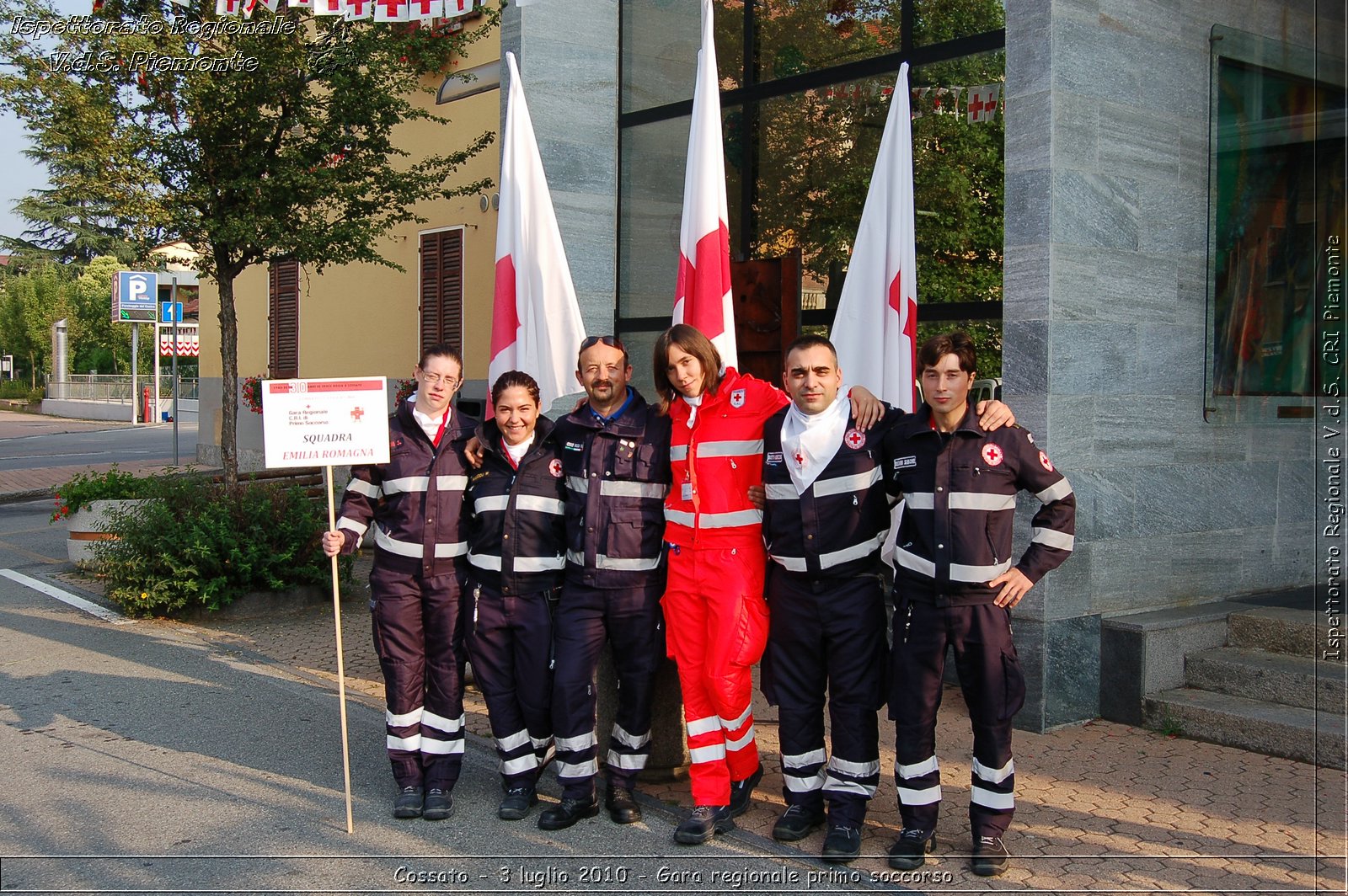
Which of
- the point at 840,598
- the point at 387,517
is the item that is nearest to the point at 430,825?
the point at 387,517

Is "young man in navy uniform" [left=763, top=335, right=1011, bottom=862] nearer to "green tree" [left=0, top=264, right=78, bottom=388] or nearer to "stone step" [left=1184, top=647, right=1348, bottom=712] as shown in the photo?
"stone step" [left=1184, top=647, right=1348, bottom=712]

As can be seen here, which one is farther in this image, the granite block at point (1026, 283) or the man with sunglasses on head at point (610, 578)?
the granite block at point (1026, 283)

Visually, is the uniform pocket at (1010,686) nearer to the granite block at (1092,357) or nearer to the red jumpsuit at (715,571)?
the red jumpsuit at (715,571)

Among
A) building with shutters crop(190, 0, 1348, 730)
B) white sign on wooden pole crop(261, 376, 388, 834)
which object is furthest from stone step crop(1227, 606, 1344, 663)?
white sign on wooden pole crop(261, 376, 388, 834)

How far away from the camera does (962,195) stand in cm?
761

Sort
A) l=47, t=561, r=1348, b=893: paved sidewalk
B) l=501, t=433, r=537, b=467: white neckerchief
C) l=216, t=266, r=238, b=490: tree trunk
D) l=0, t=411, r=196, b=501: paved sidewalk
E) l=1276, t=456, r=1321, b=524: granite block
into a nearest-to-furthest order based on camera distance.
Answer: l=47, t=561, r=1348, b=893: paved sidewalk, l=501, t=433, r=537, b=467: white neckerchief, l=1276, t=456, r=1321, b=524: granite block, l=216, t=266, r=238, b=490: tree trunk, l=0, t=411, r=196, b=501: paved sidewalk

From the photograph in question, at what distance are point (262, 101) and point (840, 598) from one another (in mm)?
7950

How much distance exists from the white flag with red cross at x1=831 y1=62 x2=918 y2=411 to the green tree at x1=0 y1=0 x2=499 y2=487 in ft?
18.8

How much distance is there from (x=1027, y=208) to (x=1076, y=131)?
513 millimetres

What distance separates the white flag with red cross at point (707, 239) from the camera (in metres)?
6.08

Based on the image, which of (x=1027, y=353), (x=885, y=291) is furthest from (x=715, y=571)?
(x=1027, y=353)

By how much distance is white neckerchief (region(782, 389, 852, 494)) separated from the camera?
15.5 feet

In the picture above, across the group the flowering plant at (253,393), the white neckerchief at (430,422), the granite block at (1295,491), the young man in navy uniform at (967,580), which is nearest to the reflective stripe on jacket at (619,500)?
the white neckerchief at (430,422)

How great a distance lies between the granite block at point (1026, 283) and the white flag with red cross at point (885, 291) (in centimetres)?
52
